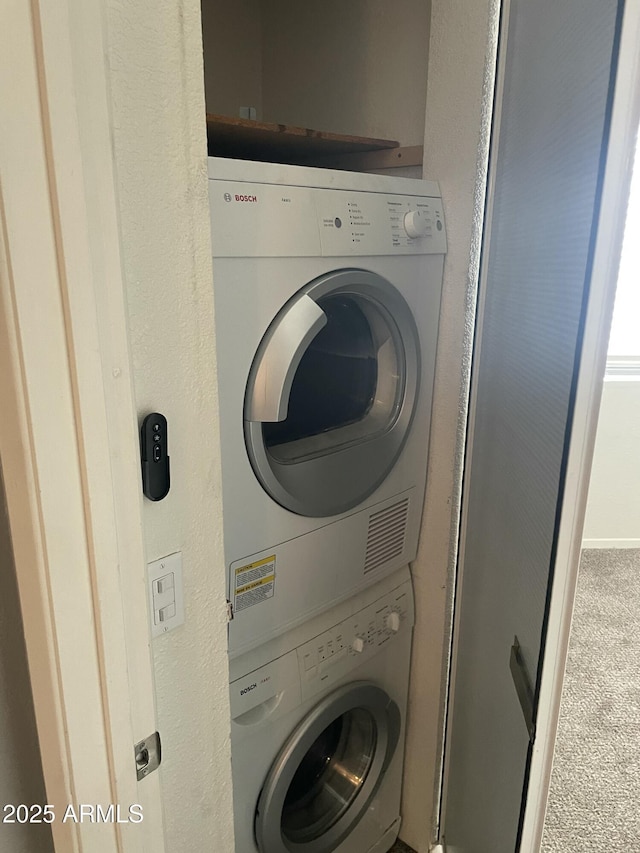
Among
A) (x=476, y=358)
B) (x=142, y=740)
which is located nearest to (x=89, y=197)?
(x=142, y=740)

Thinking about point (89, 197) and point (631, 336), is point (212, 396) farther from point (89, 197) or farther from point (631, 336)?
point (631, 336)

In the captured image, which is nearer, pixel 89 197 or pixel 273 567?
pixel 89 197

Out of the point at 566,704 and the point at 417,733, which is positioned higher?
the point at 417,733

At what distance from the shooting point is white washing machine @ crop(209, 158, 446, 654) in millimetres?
972

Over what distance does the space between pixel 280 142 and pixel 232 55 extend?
604mm

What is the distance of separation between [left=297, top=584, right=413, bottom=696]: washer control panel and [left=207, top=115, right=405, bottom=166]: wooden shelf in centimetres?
96

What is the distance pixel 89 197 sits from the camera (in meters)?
0.56

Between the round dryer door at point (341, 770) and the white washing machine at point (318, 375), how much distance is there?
0.31 metres

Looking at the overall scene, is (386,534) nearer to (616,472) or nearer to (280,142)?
(280,142)

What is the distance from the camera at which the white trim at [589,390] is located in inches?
25.5

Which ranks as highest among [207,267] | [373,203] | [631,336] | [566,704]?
[373,203]

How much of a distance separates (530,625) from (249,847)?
72 centimetres

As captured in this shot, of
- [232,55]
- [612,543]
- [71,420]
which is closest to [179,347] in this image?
[71,420]

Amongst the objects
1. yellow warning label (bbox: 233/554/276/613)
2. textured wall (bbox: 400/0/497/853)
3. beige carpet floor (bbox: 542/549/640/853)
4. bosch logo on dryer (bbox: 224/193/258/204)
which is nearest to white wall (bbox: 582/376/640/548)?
beige carpet floor (bbox: 542/549/640/853)
